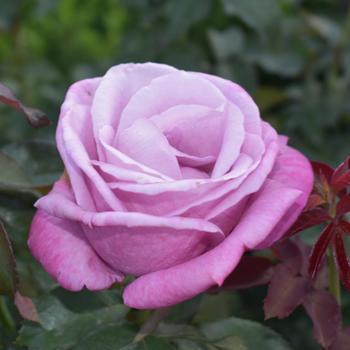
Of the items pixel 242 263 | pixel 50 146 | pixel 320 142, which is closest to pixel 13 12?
pixel 320 142

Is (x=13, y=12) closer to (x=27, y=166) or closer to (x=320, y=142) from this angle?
(x=320, y=142)

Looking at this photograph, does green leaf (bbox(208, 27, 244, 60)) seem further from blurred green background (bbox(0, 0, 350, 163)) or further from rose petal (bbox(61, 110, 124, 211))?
rose petal (bbox(61, 110, 124, 211))

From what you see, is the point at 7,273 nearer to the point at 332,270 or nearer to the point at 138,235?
the point at 138,235

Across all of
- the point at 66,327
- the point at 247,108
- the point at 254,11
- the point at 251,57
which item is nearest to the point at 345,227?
the point at 247,108

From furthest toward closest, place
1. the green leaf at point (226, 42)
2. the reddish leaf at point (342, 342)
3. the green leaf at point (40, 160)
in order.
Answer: the green leaf at point (226, 42) < the green leaf at point (40, 160) < the reddish leaf at point (342, 342)

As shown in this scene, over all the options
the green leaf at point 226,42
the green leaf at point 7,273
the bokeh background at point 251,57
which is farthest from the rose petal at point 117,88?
the green leaf at point 226,42

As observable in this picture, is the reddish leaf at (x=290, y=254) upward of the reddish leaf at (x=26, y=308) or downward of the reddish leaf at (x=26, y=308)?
upward

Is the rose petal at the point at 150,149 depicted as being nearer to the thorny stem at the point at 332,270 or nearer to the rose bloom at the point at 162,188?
the rose bloom at the point at 162,188
